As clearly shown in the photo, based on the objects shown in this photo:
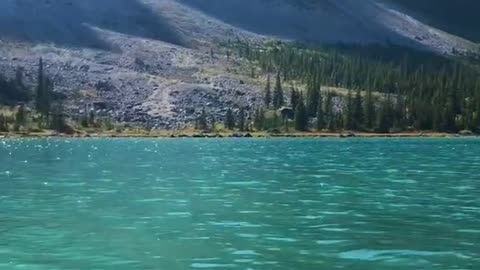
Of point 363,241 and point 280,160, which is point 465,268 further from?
point 280,160

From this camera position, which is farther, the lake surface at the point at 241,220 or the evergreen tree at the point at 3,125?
the evergreen tree at the point at 3,125

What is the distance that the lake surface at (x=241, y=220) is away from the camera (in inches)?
1090

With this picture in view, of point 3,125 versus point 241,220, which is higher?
point 3,125

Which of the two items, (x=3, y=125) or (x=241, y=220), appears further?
(x=3, y=125)

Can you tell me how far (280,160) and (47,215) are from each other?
2041 inches

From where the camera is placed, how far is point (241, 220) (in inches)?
1470

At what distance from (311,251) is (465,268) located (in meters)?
5.32

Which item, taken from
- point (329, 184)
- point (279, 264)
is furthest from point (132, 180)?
point (279, 264)

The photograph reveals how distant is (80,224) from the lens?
118ft

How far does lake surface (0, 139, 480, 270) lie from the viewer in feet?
90.8

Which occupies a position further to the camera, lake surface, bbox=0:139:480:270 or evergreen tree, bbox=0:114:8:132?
evergreen tree, bbox=0:114:8:132

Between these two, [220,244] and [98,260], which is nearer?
[98,260]

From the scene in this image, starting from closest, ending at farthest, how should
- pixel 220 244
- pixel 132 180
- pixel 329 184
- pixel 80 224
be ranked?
pixel 220 244 → pixel 80 224 → pixel 329 184 → pixel 132 180

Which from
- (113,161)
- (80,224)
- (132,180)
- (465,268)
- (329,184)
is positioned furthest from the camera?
(113,161)
